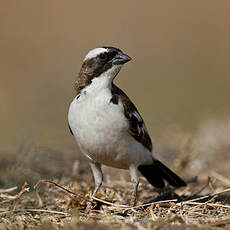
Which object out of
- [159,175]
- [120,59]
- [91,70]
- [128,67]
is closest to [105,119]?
[91,70]

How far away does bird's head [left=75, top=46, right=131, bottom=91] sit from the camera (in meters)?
5.81

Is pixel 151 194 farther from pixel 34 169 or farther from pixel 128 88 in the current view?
pixel 128 88

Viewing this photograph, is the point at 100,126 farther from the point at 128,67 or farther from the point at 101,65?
the point at 128,67

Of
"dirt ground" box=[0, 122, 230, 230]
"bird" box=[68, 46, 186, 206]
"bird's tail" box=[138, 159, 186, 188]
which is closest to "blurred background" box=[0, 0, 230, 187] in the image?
"dirt ground" box=[0, 122, 230, 230]

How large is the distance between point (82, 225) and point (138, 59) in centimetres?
1594

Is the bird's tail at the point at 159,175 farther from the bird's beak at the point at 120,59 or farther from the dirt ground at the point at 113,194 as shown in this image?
the bird's beak at the point at 120,59

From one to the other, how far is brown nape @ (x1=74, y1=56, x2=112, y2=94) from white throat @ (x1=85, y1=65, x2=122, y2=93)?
1.7 inches

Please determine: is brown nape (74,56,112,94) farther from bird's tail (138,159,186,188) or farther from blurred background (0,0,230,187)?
blurred background (0,0,230,187)

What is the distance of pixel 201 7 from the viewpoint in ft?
73.3

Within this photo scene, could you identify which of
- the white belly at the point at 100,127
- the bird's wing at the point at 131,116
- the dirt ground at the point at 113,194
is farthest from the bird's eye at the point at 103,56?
the dirt ground at the point at 113,194

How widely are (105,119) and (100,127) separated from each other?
0.10 metres

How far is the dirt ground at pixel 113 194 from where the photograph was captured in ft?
15.5

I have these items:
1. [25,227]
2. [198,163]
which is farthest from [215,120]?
[25,227]

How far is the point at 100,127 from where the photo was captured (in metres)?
5.49
